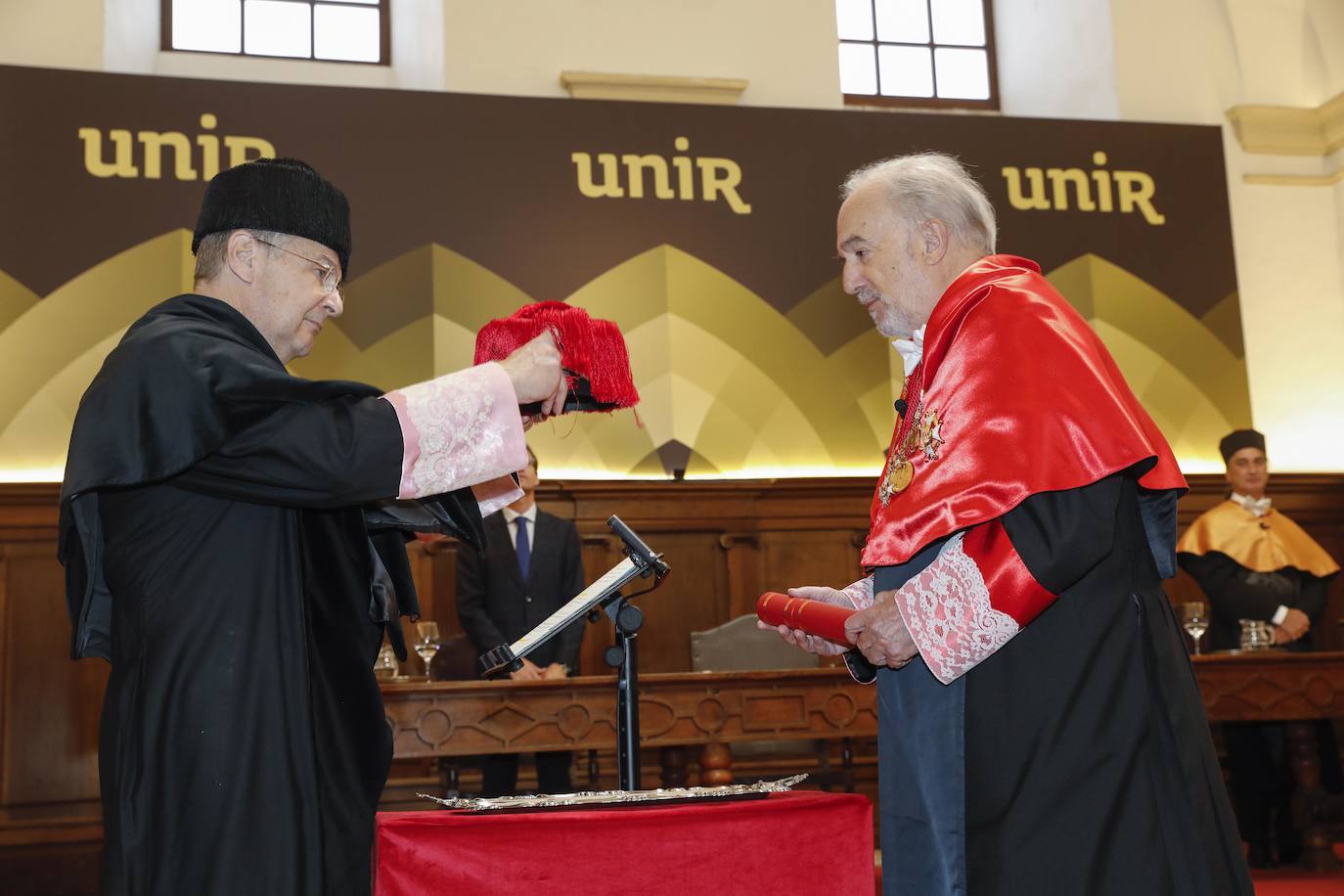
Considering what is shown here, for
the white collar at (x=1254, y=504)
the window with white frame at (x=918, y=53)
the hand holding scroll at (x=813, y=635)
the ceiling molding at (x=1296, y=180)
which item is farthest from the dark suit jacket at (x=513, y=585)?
the ceiling molding at (x=1296, y=180)

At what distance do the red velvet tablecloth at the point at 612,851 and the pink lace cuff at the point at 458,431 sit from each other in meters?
0.81

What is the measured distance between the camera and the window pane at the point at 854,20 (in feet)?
30.7

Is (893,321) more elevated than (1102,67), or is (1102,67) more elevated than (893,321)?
(1102,67)

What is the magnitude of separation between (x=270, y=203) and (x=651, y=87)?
6.59m

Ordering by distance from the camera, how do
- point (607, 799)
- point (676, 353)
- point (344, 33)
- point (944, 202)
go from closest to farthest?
point (944, 202) → point (607, 799) → point (676, 353) → point (344, 33)

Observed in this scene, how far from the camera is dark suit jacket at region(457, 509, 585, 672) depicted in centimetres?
632

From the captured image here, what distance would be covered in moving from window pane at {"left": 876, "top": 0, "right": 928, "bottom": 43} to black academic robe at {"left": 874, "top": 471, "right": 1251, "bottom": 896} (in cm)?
800

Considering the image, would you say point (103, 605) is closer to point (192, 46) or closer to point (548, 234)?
point (548, 234)

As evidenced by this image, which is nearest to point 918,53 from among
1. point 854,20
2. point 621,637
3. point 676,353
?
point 854,20

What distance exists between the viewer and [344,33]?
865 centimetres

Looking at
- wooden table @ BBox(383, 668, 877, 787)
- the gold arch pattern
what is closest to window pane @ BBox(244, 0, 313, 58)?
the gold arch pattern

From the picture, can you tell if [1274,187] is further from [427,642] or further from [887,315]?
[887,315]

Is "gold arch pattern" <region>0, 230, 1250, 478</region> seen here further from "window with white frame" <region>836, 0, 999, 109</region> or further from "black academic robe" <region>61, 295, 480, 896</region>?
"black academic robe" <region>61, 295, 480, 896</region>

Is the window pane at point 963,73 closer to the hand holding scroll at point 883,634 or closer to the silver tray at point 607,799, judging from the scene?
the silver tray at point 607,799
